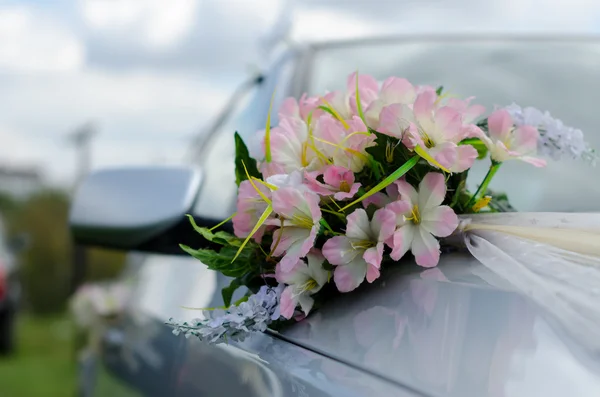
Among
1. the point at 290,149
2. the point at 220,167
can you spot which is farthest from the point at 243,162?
the point at 220,167

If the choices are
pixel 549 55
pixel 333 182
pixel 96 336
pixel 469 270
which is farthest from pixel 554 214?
pixel 96 336

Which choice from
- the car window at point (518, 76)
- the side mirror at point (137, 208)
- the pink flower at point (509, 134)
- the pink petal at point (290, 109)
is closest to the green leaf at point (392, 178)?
the pink flower at point (509, 134)

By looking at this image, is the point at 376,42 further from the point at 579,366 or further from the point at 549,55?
the point at 579,366

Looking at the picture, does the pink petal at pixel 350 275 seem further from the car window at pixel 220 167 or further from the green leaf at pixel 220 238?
the car window at pixel 220 167

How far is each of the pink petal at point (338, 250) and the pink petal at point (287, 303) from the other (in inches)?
3.4

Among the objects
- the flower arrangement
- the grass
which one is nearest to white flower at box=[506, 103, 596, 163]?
the flower arrangement

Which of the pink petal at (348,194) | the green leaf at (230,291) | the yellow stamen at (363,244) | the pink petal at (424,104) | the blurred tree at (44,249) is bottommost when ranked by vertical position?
the blurred tree at (44,249)

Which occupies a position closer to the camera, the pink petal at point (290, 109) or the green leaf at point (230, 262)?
the green leaf at point (230, 262)

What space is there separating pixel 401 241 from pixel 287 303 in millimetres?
218

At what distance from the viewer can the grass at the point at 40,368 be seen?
37.0 feet

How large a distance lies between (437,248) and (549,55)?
1.31 metres

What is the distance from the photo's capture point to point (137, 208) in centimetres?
210

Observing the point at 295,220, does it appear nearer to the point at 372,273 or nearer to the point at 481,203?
the point at 372,273

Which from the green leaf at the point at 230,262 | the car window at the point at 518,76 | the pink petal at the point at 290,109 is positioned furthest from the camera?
the car window at the point at 518,76
